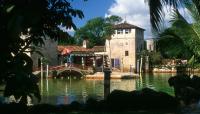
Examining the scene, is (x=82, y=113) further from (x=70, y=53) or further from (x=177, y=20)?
(x=70, y=53)

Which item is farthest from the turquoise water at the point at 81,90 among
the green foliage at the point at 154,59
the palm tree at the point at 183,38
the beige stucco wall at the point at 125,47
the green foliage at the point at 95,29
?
the green foliage at the point at 95,29

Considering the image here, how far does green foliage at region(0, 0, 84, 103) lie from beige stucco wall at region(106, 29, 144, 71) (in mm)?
69126

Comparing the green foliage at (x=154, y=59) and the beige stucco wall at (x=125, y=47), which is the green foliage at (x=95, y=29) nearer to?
the beige stucco wall at (x=125, y=47)

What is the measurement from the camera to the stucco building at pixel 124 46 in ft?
272

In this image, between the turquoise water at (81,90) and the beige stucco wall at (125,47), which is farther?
the beige stucco wall at (125,47)

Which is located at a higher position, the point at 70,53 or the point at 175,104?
the point at 70,53

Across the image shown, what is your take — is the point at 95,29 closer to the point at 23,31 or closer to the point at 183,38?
the point at 183,38

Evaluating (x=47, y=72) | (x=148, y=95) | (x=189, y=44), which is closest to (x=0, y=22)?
(x=148, y=95)

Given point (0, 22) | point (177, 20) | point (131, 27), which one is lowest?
point (0, 22)

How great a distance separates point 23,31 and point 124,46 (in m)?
73.4

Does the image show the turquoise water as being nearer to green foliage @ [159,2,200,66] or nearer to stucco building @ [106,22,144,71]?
green foliage @ [159,2,200,66]

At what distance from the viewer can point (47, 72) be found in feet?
201

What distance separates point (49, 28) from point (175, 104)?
4580 mm

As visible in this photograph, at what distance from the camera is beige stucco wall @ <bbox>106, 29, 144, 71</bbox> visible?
82938mm
